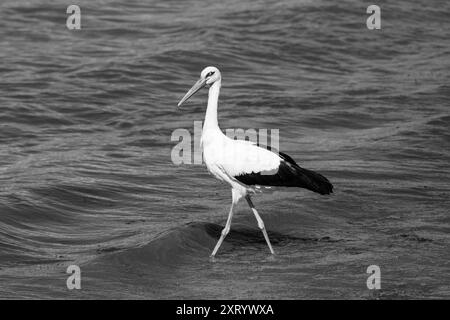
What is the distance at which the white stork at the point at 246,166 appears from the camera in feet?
37.9

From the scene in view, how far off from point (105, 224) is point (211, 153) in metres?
1.82

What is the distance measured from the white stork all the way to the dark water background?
0.74m

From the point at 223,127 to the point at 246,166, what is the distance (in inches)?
222

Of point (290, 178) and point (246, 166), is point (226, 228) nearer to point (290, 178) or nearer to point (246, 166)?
point (246, 166)

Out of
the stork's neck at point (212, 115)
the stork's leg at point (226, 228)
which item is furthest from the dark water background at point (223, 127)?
the stork's neck at point (212, 115)

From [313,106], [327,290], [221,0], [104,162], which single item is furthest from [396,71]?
[327,290]

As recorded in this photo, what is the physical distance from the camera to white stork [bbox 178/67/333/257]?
37.9 ft

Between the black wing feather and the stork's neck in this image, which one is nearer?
the black wing feather

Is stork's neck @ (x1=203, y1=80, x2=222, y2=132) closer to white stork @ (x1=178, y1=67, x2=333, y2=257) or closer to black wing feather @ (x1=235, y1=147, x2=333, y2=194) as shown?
white stork @ (x1=178, y1=67, x2=333, y2=257)

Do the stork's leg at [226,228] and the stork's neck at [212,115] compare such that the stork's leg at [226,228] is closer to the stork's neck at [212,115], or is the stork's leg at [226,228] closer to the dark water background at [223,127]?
the dark water background at [223,127]

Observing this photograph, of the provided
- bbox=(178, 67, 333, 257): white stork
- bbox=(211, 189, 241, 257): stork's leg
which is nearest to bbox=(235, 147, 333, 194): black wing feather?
bbox=(178, 67, 333, 257): white stork

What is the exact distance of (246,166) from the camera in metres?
11.6

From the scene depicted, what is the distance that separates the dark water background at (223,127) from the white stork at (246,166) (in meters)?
0.74

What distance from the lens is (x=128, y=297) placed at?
10148 millimetres
